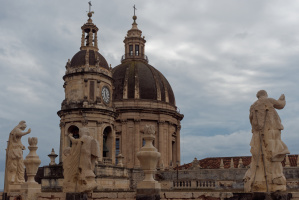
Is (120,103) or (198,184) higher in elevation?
(120,103)

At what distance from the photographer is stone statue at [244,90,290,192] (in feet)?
35.4

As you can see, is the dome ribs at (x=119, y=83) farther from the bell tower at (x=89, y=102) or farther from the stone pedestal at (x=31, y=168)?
the stone pedestal at (x=31, y=168)

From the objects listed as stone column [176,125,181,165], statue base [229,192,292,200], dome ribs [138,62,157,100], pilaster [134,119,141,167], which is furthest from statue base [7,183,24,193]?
stone column [176,125,181,165]

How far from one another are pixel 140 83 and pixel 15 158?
32.6m

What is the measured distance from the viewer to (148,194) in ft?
36.9

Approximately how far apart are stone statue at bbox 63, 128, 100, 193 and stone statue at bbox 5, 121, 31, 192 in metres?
5.00

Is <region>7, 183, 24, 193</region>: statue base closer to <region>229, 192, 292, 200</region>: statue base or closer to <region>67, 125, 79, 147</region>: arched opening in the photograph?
<region>229, 192, 292, 200</region>: statue base

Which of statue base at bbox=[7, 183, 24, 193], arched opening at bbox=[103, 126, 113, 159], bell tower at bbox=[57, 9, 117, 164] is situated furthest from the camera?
arched opening at bbox=[103, 126, 113, 159]

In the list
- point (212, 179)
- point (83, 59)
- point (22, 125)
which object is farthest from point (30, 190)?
point (212, 179)

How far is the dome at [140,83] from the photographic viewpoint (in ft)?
158

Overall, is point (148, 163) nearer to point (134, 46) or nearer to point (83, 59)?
point (83, 59)

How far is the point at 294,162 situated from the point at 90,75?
19476 mm

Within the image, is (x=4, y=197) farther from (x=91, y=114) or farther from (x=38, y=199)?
(x=91, y=114)

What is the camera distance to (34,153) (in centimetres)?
1523
